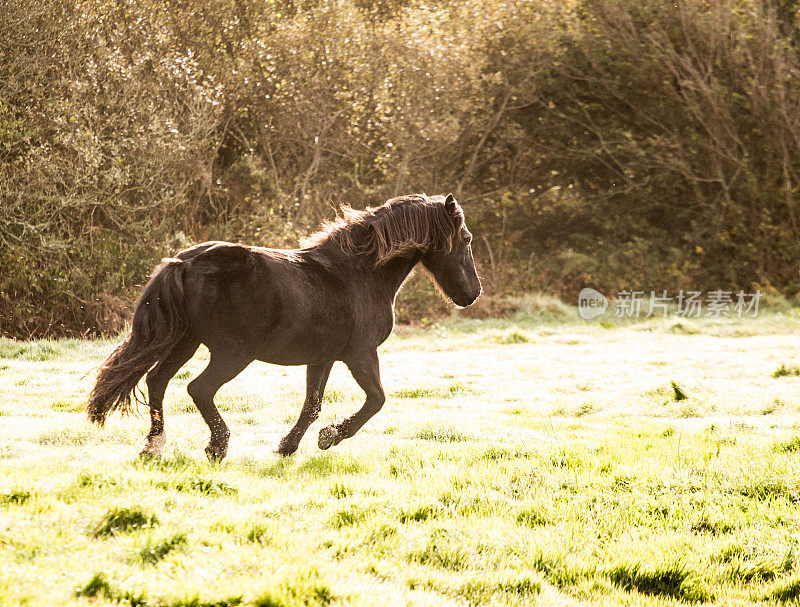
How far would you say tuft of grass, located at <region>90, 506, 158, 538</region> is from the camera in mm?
4180

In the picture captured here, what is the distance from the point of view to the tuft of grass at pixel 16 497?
4430mm

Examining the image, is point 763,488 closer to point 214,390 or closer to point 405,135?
point 214,390

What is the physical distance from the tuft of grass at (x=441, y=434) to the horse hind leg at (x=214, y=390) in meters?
2.08

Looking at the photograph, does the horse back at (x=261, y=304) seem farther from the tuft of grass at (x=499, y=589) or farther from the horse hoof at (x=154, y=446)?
the tuft of grass at (x=499, y=589)

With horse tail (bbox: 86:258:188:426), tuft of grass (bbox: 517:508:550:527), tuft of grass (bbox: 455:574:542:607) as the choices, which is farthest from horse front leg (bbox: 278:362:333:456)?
tuft of grass (bbox: 455:574:542:607)

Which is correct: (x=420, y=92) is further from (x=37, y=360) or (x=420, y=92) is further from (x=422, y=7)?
(x=37, y=360)

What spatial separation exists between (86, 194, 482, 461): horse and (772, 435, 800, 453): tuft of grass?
9.14 feet

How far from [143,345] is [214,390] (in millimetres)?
544

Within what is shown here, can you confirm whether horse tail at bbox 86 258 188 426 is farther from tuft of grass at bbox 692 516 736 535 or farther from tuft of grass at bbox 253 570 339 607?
tuft of grass at bbox 692 516 736 535

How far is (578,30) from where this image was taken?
71.5ft

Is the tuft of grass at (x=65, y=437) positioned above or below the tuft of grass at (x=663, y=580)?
above

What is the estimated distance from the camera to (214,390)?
5863 millimetres

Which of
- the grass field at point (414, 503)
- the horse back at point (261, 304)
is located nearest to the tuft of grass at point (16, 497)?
the grass field at point (414, 503)

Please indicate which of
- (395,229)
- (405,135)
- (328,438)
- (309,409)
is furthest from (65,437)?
(405,135)
